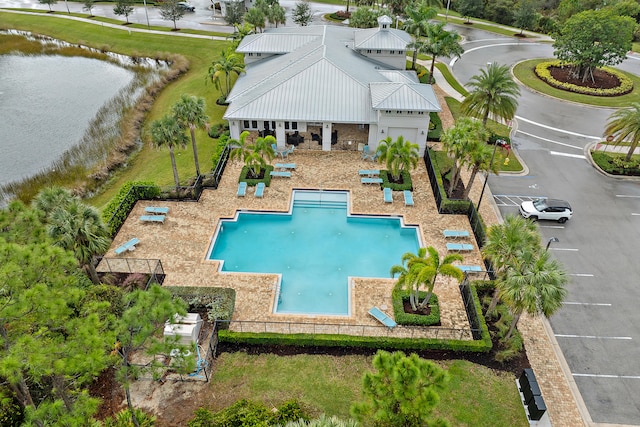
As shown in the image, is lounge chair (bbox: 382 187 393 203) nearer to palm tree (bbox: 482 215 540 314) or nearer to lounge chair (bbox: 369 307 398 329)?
lounge chair (bbox: 369 307 398 329)

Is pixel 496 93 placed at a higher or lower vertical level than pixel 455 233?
higher

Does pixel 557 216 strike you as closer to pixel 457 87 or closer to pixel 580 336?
pixel 580 336

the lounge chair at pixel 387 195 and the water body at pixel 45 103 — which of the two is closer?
the lounge chair at pixel 387 195

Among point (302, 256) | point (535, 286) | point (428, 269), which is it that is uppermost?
point (535, 286)

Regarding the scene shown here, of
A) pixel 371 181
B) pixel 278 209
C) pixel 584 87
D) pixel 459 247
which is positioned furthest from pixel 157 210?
pixel 584 87

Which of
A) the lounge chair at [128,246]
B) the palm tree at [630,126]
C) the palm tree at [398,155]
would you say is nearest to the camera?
the lounge chair at [128,246]

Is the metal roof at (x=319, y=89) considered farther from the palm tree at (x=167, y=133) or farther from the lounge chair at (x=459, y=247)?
the lounge chair at (x=459, y=247)

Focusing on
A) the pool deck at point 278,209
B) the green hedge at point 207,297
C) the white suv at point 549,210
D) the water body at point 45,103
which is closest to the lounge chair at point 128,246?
the pool deck at point 278,209

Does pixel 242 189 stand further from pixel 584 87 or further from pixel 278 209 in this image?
pixel 584 87
